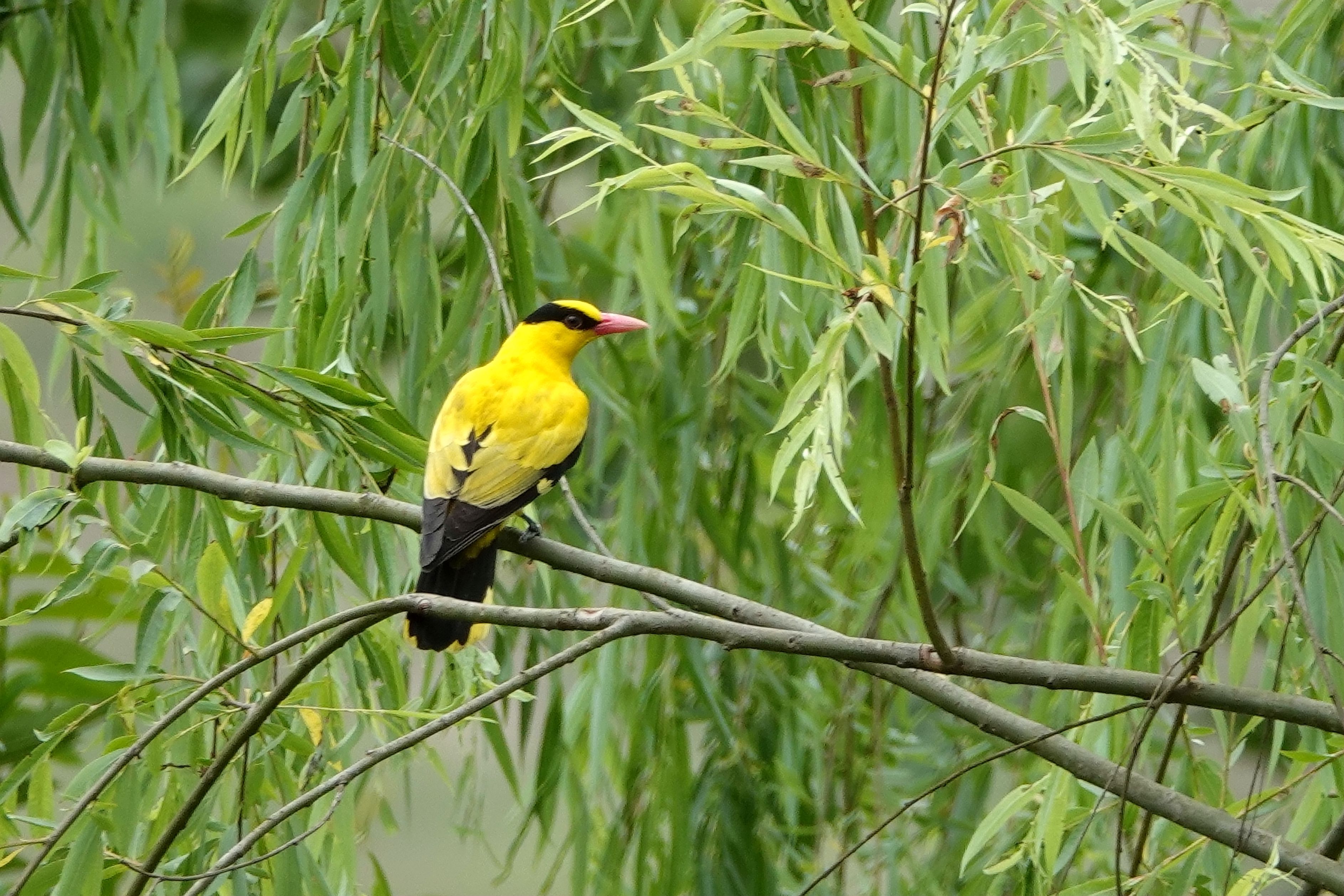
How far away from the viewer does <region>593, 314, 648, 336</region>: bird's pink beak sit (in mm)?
2447

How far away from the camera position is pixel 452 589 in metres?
2.28

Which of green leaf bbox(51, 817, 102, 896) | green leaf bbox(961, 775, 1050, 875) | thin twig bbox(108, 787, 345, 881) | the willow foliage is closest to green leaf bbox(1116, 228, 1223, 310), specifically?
the willow foliage

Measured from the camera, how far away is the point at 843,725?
9.23ft

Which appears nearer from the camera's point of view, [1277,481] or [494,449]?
[1277,481]

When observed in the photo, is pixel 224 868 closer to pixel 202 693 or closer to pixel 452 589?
pixel 202 693

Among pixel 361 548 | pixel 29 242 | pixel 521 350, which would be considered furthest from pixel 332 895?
pixel 29 242

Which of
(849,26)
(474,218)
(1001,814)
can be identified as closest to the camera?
(849,26)

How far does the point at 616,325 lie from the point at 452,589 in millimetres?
541

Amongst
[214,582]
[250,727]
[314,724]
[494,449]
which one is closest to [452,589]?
[494,449]

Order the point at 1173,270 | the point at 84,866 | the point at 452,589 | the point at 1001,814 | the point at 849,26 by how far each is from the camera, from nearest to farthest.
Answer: the point at 849,26 → the point at 1173,270 → the point at 84,866 → the point at 1001,814 → the point at 452,589

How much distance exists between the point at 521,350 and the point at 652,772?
0.77m

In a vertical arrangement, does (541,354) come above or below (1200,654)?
above

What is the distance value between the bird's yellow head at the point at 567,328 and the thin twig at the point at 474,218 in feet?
1.30

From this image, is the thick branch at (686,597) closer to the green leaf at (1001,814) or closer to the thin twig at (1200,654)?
the thin twig at (1200,654)
